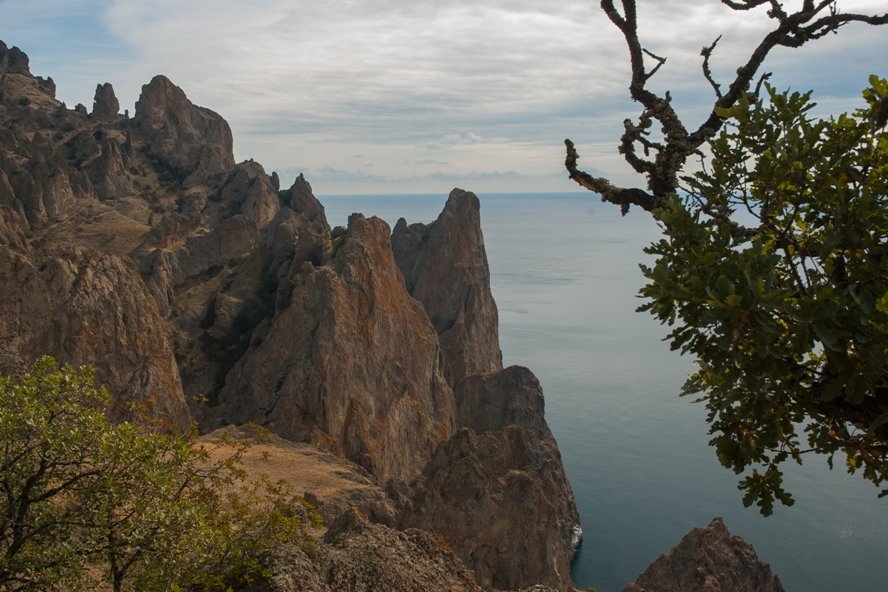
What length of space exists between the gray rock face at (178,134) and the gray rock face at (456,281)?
3282cm

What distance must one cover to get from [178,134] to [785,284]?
126288 millimetres

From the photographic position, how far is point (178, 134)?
123 metres

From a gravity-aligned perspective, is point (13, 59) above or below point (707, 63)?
above

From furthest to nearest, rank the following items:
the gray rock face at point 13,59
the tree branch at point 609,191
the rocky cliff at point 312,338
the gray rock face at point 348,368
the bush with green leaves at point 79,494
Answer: the gray rock face at point 13,59 → the gray rock face at point 348,368 → the rocky cliff at point 312,338 → the bush with green leaves at point 79,494 → the tree branch at point 609,191

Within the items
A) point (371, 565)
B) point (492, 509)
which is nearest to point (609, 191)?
point (371, 565)

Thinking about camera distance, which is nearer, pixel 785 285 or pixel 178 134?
pixel 785 285

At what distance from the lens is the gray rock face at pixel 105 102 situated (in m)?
134

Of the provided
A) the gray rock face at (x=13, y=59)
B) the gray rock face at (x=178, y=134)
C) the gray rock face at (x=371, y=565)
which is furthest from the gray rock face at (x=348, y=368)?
the gray rock face at (x=13, y=59)

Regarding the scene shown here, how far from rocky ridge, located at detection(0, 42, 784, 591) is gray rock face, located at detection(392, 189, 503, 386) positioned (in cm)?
28

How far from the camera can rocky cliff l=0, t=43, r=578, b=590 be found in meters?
42.7

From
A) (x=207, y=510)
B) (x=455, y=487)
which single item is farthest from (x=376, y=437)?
(x=207, y=510)

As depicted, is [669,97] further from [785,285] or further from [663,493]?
[663,493]

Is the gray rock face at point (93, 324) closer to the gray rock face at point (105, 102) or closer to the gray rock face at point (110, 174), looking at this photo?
the gray rock face at point (110, 174)

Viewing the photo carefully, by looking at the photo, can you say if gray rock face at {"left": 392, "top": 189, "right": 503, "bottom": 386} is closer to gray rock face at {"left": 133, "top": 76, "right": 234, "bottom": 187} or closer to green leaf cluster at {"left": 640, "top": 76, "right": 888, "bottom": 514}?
gray rock face at {"left": 133, "top": 76, "right": 234, "bottom": 187}
